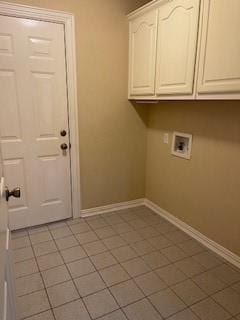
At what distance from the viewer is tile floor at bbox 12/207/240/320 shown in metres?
1.54

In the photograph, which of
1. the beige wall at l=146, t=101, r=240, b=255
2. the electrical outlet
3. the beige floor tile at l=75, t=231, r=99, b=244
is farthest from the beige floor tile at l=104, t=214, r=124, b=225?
the electrical outlet

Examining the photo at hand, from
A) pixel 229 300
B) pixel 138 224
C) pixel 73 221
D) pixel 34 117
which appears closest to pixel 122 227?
pixel 138 224

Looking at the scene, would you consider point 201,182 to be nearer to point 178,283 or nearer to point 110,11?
point 178,283

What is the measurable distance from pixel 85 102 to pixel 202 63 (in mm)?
1275

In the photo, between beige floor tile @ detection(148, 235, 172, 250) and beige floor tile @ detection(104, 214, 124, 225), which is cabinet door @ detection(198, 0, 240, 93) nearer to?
beige floor tile @ detection(148, 235, 172, 250)

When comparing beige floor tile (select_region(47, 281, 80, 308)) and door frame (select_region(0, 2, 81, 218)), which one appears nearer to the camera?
beige floor tile (select_region(47, 281, 80, 308))

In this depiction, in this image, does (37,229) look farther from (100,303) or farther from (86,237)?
(100,303)

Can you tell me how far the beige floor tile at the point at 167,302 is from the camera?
5.04 feet

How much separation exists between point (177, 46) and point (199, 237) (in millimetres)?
1808

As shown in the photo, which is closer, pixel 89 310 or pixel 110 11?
pixel 89 310

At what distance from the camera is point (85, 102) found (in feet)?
8.24

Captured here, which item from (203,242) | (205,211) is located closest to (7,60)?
(205,211)

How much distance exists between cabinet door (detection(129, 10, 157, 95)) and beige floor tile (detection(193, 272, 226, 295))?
1695 mm

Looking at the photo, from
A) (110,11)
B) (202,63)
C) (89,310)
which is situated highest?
(110,11)
